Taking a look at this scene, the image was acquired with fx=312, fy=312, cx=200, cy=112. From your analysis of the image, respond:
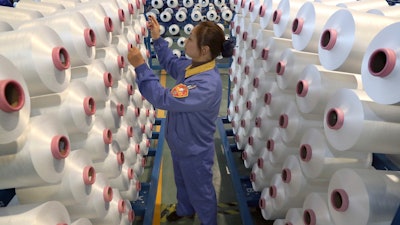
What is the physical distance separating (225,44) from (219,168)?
170cm

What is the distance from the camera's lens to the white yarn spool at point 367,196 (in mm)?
1112

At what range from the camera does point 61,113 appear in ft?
4.17

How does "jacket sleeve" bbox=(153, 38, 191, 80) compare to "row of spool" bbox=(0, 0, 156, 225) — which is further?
"jacket sleeve" bbox=(153, 38, 191, 80)

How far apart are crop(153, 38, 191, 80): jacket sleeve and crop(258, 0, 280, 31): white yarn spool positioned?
642 millimetres

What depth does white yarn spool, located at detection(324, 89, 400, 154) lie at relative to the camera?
1.11 meters

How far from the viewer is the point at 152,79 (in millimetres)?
1913

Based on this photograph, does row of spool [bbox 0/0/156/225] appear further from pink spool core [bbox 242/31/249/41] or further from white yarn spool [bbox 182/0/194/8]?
white yarn spool [bbox 182/0/194/8]

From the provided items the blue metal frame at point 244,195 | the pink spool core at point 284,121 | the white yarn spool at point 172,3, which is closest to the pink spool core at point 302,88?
the pink spool core at point 284,121

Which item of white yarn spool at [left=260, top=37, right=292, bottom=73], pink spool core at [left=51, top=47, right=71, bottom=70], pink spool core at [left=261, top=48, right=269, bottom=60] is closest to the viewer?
pink spool core at [left=51, top=47, right=71, bottom=70]

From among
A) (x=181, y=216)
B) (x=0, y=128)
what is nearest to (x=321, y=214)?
(x=0, y=128)

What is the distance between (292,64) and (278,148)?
0.60 m

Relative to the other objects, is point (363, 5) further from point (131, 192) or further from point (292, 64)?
point (131, 192)

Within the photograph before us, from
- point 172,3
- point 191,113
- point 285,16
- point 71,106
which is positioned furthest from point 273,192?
point 172,3

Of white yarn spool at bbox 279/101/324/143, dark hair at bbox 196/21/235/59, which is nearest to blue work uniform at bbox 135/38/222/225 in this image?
dark hair at bbox 196/21/235/59
